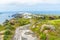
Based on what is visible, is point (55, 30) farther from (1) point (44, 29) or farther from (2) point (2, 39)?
(2) point (2, 39)

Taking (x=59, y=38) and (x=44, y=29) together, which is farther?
(x=44, y=29)

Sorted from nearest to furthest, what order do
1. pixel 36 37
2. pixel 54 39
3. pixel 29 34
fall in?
1. pixel 54 39
2. pixel 36 37
3. pixel 29 34

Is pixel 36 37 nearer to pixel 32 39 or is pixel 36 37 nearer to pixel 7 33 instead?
pixel 32 39

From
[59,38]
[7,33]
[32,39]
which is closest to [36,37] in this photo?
[32,39]

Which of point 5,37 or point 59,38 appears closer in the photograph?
point 59,38

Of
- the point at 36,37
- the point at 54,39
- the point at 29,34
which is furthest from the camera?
the point at 29,34

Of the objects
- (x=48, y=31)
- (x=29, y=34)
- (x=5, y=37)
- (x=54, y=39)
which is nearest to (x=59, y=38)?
(x=54, y=39)

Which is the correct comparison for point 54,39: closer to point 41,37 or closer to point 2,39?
point 41,37

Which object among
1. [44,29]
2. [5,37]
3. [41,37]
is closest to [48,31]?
[44,29]
